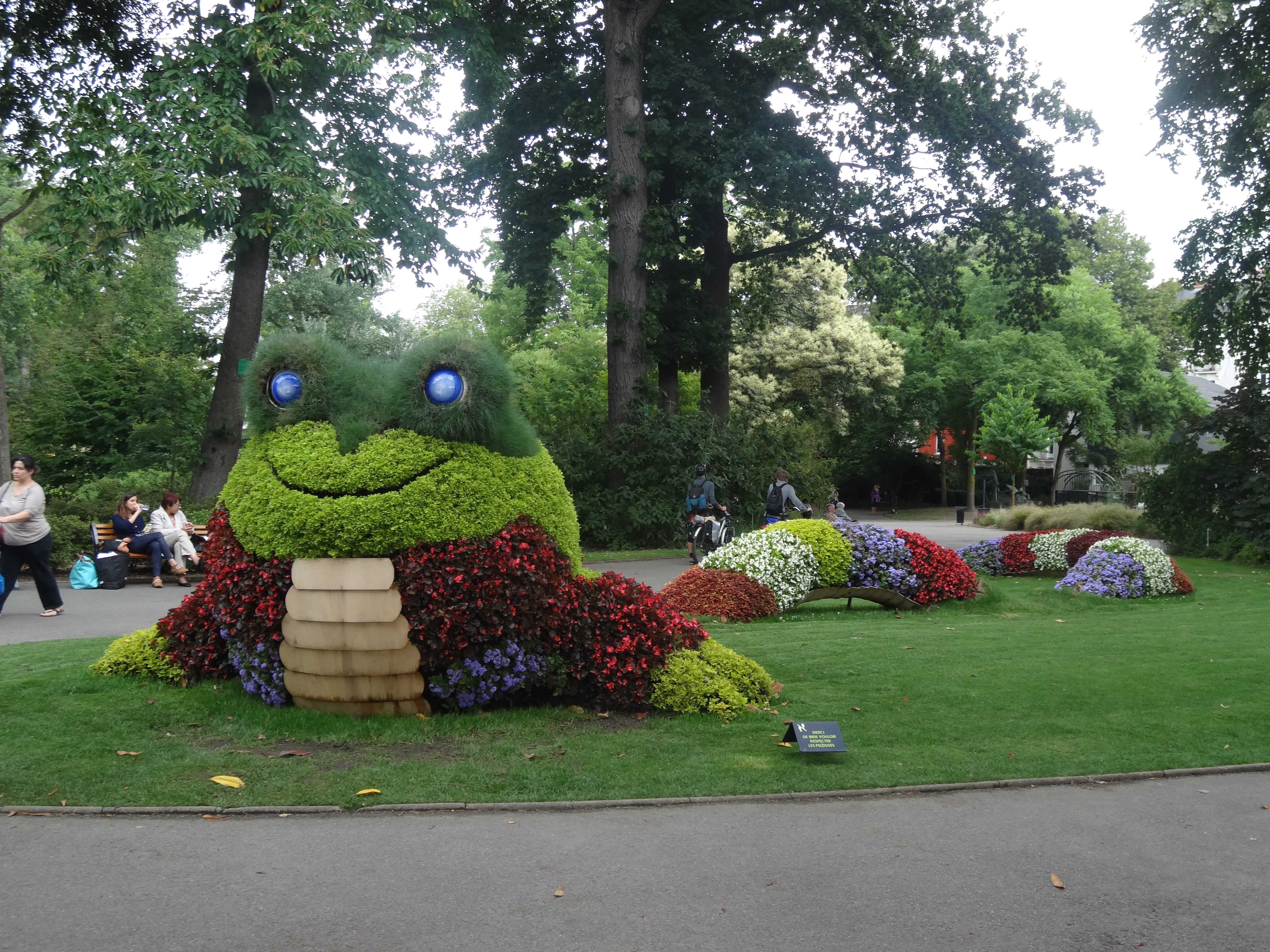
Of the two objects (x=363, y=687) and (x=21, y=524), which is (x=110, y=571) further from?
(x=363, y=687)

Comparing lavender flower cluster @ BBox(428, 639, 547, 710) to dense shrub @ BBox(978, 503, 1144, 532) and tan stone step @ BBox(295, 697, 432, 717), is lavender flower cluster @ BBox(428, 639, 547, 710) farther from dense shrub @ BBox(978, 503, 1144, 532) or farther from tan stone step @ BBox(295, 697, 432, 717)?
dense shrub @ BBox(978, 503, 1144, 532)

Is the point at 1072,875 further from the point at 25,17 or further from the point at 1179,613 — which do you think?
the point at 25,17

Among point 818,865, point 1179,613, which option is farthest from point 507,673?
point 1179,613

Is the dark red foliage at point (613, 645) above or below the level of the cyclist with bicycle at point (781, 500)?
below

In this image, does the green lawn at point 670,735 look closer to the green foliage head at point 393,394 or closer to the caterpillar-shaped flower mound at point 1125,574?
the green foliage head at point 393,394

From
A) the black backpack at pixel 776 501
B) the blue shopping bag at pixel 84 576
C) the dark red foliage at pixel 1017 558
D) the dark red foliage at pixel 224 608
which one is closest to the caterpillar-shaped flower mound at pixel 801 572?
the black backpack at pixel 776 501

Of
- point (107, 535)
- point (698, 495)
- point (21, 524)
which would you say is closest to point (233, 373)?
point (107, 535)

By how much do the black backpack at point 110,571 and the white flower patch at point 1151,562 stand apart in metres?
14.7

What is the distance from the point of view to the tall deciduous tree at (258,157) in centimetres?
1648

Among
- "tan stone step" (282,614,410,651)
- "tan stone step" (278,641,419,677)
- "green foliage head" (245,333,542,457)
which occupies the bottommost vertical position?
"tan stone step" (278,641,419,677)

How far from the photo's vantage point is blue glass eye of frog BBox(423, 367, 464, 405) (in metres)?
6.58

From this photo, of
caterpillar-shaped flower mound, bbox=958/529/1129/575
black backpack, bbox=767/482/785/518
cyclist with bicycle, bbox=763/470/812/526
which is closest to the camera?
cyclist with bicycle, bbox=763/470/812/526

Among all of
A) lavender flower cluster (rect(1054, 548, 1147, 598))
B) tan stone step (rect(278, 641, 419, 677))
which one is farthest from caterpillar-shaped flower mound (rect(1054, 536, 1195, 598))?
tan stone step (rect(278, 641, 419, 677))

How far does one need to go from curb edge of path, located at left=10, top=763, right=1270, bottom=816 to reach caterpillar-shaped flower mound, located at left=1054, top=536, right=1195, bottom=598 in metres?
8.64
